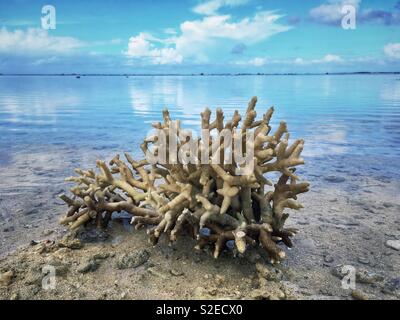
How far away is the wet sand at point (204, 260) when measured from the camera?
303 centimetres

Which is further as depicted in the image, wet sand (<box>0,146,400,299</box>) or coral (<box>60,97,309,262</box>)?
coral (<box>60,97,309,262</box>)

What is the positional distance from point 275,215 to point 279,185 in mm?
313

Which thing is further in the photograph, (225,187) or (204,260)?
(204,260)

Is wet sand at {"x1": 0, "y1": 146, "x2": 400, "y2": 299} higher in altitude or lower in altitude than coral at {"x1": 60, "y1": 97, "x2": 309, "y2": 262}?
lower

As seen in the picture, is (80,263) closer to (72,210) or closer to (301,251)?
(72,210)

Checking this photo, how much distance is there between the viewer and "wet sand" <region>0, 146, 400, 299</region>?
303 cm

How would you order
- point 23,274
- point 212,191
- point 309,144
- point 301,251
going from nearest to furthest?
1. point 23,274
2. point 212,191
3. point 301,251
4. point 309,144

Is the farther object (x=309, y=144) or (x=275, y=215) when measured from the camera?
(x=309, y=144)

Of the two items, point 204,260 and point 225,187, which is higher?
point 225,187

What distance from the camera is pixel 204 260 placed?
11.2 ft

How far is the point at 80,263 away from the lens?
3381 mm
